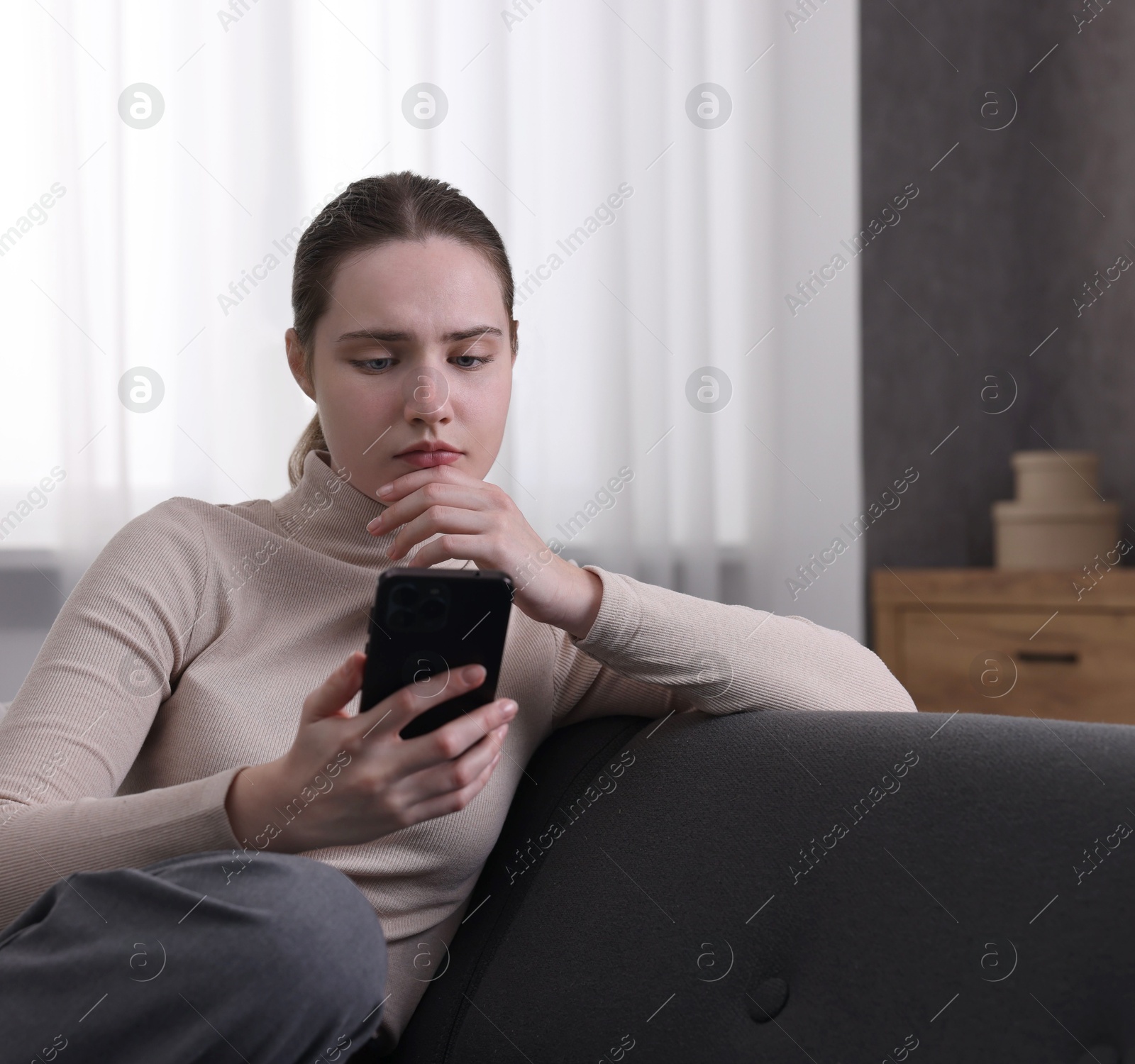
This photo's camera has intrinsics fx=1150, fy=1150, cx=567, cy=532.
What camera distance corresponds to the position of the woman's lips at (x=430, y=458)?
104cm

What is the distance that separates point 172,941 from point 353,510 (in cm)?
50

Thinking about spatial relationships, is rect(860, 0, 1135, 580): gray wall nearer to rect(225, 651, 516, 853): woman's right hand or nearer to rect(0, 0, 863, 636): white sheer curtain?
rect(0, 0, 863, 636): white sheer curtain

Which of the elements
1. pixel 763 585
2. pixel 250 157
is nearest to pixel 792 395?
pixel 763 585

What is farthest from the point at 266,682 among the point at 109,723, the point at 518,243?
the point at 518,243

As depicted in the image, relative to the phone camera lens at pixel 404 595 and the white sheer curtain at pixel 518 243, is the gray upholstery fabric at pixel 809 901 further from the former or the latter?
the white sheer curtain at pixel 518 243

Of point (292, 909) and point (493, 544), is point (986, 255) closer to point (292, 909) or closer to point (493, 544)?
point (493, 544)

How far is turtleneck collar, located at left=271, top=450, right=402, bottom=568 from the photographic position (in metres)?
1.09

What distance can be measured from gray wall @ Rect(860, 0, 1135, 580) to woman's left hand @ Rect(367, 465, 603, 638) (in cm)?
199

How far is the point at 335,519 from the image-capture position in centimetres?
110

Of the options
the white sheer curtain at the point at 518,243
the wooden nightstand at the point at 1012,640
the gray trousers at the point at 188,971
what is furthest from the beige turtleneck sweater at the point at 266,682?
the wooden nightstand at the point at 1012,640

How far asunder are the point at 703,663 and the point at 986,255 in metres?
2.40

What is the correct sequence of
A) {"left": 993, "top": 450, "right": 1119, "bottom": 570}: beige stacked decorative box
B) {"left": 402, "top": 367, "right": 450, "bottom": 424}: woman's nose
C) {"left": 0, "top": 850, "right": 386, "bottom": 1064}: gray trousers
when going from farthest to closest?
{"left": 993, "top": 450, "right": 1119, "bottom": 570}: beige stacked decorative box → {"left": 402, "top": 367, "right": 450, "bottom": 424}: woman's nose → {"left": 0, "top": 850, "right": 386, "bottom": 1064}: gray trousers

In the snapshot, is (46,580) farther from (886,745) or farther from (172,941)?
→ (886,745)

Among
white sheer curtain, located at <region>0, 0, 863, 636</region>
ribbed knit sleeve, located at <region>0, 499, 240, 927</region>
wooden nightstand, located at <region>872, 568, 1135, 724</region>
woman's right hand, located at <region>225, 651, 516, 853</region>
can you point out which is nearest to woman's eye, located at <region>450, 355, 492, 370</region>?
ribbed knit sleeve, located at <region>0, 499, 240, 927</region>
